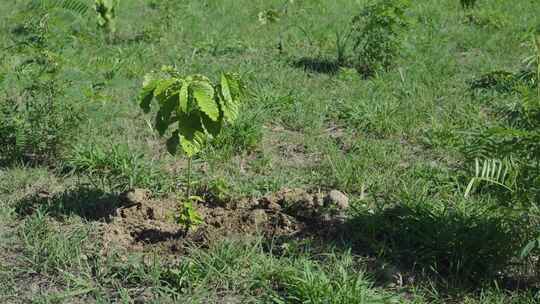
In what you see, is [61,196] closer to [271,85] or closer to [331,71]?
[271,85]

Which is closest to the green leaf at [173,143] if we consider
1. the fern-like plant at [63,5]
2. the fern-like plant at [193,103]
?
the fern-like plant at [193,103]

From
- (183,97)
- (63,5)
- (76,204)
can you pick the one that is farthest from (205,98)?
(63,5)

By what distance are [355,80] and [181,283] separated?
379 centimetres

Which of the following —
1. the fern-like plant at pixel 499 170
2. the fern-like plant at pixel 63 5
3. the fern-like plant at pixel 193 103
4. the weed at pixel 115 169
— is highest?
the fern-like plant at pixel 63 5

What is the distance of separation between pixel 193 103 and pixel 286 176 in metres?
1.35

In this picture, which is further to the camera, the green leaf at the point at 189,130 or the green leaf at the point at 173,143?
the green leaf at the point at 173,143

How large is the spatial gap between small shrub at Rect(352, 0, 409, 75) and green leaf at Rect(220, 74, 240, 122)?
3.34 meters

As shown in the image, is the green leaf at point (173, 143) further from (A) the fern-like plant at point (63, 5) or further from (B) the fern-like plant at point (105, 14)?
(B) the fern-like plant at point (105, 14)

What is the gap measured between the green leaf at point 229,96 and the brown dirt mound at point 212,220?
71 cm

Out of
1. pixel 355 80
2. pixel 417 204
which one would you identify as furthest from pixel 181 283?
pixel 355 80

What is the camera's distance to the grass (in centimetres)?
367

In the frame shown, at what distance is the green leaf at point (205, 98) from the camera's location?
3684mm

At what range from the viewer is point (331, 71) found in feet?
23.9

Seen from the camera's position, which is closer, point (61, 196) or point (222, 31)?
point (61, 196)
